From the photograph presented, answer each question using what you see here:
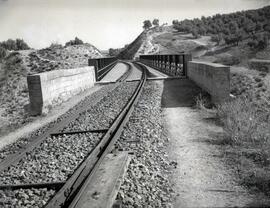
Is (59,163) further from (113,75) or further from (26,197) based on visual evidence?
(113,75)

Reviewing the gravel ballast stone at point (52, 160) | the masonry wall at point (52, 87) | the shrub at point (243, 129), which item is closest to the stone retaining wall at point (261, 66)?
the masonry wall at point (52, 87)

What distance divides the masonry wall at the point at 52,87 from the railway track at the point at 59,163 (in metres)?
3.02

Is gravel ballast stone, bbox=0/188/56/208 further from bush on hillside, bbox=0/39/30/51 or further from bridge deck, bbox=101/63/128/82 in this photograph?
bush on hillside, bbox=0/39/30/51

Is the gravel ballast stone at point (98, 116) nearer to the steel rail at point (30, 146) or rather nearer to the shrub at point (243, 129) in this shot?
the steel rail at point (30, 146)

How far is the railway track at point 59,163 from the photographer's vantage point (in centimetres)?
532

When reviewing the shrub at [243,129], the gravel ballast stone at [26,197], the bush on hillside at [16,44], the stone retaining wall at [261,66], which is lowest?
the gravel ballast stone at [26,197]

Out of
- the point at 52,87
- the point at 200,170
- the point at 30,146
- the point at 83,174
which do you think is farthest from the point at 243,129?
the point at 52,87

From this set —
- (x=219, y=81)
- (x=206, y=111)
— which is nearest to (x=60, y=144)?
(x=206, y=111)

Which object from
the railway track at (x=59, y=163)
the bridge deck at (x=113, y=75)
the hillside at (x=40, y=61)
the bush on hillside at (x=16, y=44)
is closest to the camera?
the railway track at (x=59, y=163)

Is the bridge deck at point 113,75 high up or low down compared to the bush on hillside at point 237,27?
down

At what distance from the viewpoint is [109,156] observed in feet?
22.0

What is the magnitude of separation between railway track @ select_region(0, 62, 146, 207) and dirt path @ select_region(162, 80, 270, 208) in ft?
4.51

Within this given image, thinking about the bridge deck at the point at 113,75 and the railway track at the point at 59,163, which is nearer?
the railway track at the point at 59,163

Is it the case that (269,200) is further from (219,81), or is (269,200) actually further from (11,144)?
(219,81)
